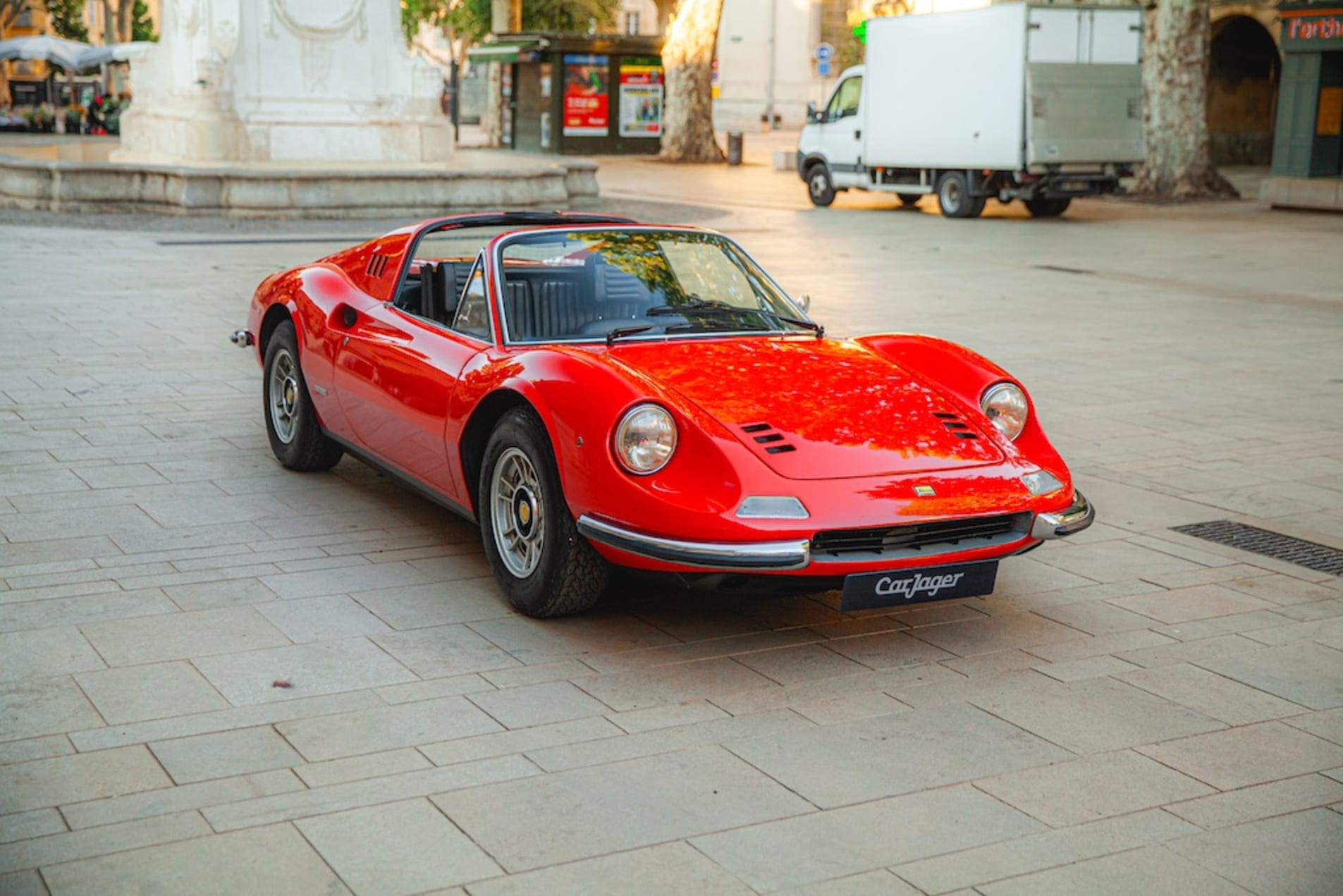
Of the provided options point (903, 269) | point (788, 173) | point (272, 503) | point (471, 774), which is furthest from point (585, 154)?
point (471, 774)

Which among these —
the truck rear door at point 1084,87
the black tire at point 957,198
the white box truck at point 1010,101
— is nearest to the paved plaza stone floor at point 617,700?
the truck rear door at point 1084,87

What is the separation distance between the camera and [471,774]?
4043mm

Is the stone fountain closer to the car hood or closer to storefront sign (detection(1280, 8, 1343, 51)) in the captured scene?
storefront sign (detection(1280, 8, 1343, 51))

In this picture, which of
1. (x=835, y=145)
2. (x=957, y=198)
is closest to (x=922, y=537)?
(x=957, y=198)

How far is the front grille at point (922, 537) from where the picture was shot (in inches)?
189

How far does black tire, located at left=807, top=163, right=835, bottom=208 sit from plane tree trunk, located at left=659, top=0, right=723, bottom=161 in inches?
453

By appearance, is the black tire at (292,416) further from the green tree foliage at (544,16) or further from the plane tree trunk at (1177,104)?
the green tree foliage at (544,16)

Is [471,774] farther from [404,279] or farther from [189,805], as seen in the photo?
[404,279]

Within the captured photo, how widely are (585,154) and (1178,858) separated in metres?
40.2

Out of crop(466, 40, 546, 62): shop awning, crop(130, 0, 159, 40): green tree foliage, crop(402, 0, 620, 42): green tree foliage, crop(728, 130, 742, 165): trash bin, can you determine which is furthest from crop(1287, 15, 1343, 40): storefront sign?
crop(130, 0, 159, 40): green tree foliage

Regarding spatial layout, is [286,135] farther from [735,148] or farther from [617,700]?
[617,700]

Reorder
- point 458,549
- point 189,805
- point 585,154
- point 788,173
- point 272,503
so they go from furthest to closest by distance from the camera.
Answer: point 585,154 → point 788,173 → point 272,503 → point 458,549 → point 189,805

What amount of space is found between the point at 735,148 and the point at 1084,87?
16224mm

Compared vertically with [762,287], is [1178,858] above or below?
below
